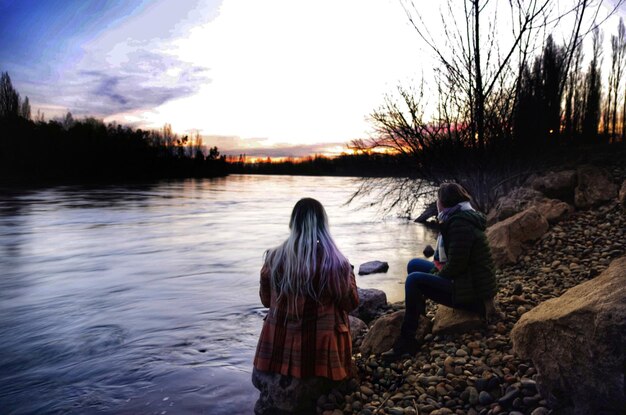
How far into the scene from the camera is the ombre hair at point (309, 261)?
3771mm

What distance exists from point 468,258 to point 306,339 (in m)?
1.74

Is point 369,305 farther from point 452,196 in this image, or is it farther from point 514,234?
point 452,196

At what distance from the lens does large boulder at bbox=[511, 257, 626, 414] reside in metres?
2.71

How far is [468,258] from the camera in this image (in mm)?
4379

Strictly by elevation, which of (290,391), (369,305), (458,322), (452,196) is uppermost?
(452,196)

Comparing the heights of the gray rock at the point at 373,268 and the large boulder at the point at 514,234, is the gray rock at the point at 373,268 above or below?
below

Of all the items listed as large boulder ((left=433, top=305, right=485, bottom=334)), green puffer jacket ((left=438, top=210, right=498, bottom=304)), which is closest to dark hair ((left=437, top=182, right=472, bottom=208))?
green puffer jacket ((left=438, top=210, right=498, bottom=304))

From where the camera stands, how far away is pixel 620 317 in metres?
2.73

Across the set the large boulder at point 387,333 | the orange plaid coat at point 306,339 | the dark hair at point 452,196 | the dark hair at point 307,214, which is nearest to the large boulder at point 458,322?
the large boulder at point 387,333

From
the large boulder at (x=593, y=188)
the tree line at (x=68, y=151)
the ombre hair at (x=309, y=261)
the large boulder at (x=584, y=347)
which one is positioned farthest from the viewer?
the tree line at (x=68, y=151)

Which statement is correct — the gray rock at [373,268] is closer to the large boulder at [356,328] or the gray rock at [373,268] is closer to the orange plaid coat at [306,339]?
the large boulder at [356,328]

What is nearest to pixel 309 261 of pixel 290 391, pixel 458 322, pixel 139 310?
pixel 290 391

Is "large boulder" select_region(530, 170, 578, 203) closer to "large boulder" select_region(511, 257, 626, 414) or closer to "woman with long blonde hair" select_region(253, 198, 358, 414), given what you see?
"large boulder" select_region(511, 257, 626, 414)

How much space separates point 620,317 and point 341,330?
6.80 feet
